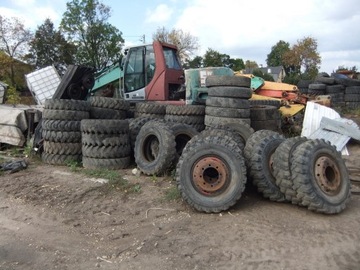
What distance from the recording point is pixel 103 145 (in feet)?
23.4

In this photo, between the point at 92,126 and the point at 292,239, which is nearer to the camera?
the point at 292,239

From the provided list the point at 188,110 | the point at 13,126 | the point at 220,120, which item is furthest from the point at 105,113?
the point at 220,120

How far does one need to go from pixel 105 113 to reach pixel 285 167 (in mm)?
4779

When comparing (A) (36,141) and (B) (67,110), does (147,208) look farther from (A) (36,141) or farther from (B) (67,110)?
(A) (36,141)

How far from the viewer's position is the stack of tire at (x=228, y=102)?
25.2ft

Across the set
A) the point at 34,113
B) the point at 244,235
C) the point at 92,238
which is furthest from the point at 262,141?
the point at 34,113

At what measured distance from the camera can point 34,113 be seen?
9.14 metres

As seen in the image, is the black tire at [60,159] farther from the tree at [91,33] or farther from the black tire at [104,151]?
the tree at [91,33]

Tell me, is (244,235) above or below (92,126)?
below

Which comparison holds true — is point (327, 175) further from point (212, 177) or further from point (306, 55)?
point (306, 55)

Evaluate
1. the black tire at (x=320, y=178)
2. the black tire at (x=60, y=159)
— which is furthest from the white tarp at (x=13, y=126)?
the black tire at (x=320, y=178)

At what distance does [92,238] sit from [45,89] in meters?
9.46

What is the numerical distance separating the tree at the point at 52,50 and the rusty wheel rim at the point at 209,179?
38.8 meters

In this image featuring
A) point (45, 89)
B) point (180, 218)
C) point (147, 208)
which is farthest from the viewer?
point (45, 89)
